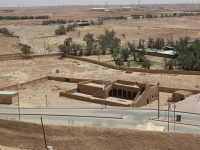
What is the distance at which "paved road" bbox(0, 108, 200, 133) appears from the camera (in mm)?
30172

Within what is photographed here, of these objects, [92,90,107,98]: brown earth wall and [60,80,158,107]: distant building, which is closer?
[60,80,158,107]: distant building

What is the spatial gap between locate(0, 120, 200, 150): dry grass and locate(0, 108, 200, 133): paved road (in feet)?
8.63

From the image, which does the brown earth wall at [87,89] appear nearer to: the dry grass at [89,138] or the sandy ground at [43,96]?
the sandy ground at [43,96]

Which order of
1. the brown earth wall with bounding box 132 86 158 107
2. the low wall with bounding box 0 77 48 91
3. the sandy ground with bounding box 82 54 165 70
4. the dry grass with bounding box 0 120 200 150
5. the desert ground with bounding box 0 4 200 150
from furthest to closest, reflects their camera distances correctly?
the sandy ground with bounding box 82 54 165 70 → the low wall with bounding box 0 77 48 91 → the brown earth wall with bounding box 132 86 158 107 → the desert ground with bounding box 0 4 200 150 → the dry grass with bounding box 0 120 200 150

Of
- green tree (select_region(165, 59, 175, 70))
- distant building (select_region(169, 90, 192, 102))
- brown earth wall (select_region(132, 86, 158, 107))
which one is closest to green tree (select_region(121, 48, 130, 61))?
green tree (select_region(165, 59, 175, 70))

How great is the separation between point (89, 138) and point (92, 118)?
17.2ft

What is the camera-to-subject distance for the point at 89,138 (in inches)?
1059

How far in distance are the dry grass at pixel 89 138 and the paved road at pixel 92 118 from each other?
8.63 ft

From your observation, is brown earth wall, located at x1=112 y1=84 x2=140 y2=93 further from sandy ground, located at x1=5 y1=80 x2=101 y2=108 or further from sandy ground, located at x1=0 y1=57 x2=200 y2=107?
sandy ground, located at x1=5 y1=80 x2=101 y2=108

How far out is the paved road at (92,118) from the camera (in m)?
30.2

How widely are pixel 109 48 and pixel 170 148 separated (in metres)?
56.9

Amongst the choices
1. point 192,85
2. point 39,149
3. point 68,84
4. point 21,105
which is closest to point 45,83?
point 68,84

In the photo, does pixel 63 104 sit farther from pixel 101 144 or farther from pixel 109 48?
pixel 109 48

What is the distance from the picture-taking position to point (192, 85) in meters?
46.5
